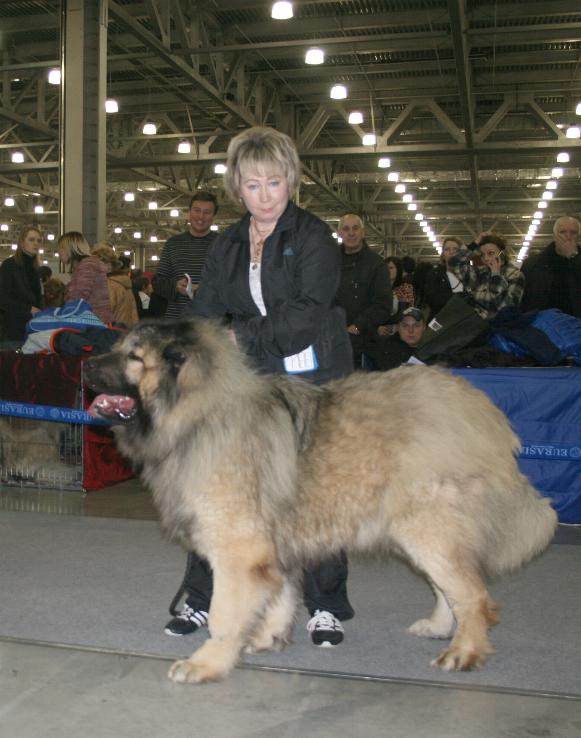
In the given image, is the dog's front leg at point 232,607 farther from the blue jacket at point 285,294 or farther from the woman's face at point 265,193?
the woman's face at point 265,193

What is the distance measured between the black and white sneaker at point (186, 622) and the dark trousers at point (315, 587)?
0.02m

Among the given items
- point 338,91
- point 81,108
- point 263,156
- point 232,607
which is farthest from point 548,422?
point 338,91

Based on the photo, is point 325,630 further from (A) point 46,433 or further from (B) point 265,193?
(A) point 46,433

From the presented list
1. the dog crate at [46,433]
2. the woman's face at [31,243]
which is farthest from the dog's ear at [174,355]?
the woman's face at [31,243]

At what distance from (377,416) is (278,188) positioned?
3.02ft

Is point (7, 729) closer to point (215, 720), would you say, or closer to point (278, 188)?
point (215, 720)

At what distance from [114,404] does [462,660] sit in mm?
1479

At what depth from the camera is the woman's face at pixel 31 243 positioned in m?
7.51

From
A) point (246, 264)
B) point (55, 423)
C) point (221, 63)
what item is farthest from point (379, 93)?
point (246, 264)

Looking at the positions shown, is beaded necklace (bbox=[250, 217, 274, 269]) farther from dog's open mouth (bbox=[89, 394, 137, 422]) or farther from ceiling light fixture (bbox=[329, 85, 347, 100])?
ceiling light fixture (bbox=[329, 85, 347, 100])

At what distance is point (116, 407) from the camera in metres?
2.75

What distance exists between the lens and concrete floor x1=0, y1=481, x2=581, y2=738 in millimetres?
2314

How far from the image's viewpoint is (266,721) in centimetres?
238

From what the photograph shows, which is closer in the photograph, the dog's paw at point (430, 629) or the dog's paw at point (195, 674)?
the dog's paw at point (195, 674)
